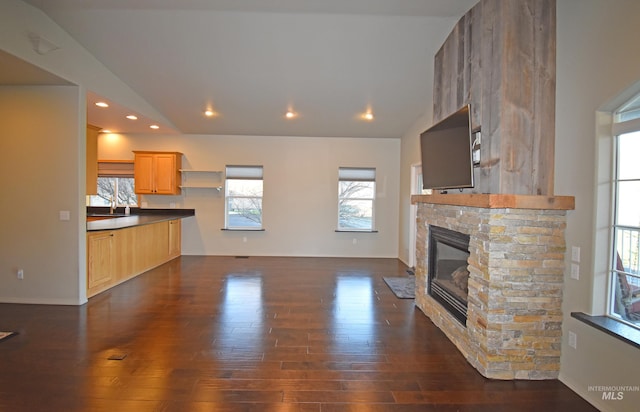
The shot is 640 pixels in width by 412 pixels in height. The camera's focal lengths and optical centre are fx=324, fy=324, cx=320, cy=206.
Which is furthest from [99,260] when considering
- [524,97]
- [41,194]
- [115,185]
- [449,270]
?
[524,97]

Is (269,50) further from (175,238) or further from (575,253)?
(175,238)

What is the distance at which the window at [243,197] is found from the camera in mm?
7277

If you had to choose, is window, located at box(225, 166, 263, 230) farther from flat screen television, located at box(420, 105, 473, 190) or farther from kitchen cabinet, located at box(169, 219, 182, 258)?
flat screen television, located at box(420, 105, 473, 190)

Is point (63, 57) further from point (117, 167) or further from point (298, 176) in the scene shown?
point (298, 176)

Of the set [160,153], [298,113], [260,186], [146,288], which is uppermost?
[298,113]

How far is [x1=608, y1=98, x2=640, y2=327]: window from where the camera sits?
2010 mm

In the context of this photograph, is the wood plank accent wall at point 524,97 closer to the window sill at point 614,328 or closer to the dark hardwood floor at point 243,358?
the window sill at point 614,328

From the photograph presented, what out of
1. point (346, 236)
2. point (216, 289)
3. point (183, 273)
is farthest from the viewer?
point (346, 236)

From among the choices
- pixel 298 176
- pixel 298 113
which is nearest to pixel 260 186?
pixel 298 176

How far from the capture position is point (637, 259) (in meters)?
2.00

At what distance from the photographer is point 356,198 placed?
7359 millimetres

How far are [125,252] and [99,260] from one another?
66cm

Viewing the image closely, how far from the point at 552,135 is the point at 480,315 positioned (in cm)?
152

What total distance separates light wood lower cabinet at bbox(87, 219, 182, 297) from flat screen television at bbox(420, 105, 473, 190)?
433cm
